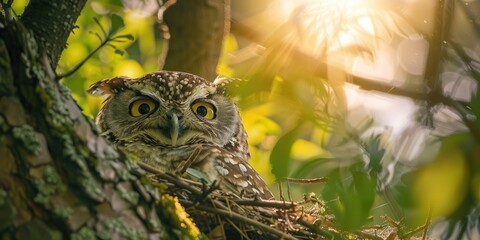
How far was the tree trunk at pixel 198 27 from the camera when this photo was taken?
2.88 meters

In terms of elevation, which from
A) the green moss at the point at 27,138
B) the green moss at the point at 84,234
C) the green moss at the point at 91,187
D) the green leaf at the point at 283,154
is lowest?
the green moss at the point at 84,234

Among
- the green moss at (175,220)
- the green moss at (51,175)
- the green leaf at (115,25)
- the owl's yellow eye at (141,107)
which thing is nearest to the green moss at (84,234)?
the green moss at (51,175)

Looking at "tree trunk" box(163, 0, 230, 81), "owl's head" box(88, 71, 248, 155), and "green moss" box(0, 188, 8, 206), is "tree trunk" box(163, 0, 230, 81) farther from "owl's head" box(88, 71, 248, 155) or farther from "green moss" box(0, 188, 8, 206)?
"green moss" box(0, 188, 8, 206)

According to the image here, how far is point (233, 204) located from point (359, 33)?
720 millimetres

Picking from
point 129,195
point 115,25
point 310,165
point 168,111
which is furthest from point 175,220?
point 168,111

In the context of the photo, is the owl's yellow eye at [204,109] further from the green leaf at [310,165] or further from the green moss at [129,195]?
the green leaf at [310,165]

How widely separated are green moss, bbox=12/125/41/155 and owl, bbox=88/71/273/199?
4.36 ft

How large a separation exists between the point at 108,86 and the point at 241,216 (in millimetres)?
1506

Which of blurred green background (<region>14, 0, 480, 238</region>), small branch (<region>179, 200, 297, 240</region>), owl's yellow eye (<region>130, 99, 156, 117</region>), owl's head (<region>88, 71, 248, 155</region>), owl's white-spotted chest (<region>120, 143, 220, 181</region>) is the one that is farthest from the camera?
owl's yellow eye (<region>130, 99, 156, 117</region>)

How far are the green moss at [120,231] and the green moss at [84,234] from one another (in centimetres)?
2

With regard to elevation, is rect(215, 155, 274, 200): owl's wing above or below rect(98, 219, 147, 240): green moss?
below

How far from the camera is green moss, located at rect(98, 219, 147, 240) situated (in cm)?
131

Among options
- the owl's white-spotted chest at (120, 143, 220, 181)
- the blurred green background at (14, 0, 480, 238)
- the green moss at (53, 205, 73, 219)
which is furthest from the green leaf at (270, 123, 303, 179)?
the owl's white-spotted chest at (120, 143, 220, 181)

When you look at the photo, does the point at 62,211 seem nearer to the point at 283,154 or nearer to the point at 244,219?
the point at 283,154
